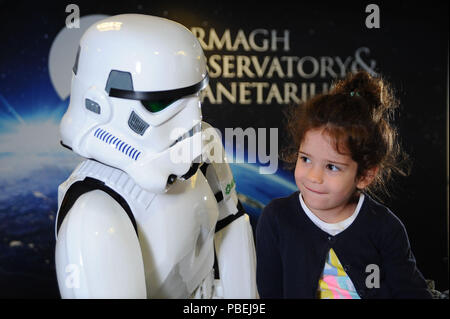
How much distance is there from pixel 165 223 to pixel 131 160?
17 centimetres

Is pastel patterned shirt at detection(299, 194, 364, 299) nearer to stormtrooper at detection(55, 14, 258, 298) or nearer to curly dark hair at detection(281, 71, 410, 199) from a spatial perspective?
curly dark hair at detection(281, 71, 410, 199)

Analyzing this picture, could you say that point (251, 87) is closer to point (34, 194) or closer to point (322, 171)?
point (34, 194)

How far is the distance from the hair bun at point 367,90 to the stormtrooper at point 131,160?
0.37 metres

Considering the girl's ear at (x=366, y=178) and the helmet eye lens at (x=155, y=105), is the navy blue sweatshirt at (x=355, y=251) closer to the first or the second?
the girl's ear at (x=366, y=178)

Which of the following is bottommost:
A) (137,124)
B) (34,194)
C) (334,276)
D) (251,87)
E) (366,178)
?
(334,276)

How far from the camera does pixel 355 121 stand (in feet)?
4.36

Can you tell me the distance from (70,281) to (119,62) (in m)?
0.49

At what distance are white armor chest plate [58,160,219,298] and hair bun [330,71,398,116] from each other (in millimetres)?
455

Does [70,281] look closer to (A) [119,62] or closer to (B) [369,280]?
(A) [119,62]

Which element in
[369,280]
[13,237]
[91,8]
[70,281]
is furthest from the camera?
[13,237]

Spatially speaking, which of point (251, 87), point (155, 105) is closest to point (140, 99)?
point (155, 105)

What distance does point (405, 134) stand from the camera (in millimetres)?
2770

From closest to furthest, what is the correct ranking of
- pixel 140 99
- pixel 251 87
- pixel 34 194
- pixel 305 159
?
pixel 140 99 → pixel 305 159 → pixel 34 194 → pixel 251 87
